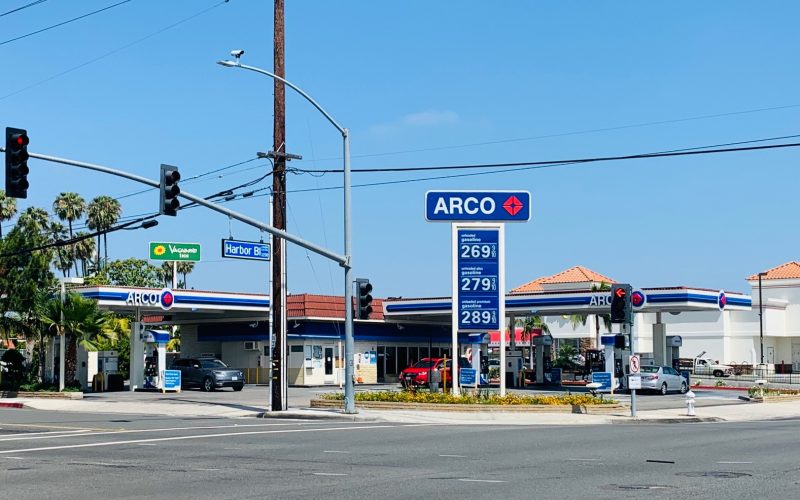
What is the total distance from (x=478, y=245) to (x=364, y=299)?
6.25m

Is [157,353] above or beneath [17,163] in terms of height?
beneath

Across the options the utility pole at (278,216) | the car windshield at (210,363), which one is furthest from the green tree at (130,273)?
the utility pole at (278,216)

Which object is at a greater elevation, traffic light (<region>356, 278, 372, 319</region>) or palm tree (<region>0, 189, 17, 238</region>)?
palm tree (<region>0, 189, 17, 238</region>)

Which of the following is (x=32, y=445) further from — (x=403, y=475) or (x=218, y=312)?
(x=218, y=312)

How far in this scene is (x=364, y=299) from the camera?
3120 centimetres

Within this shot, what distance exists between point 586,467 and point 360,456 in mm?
4348

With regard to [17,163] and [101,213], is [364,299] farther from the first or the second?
[101,213]

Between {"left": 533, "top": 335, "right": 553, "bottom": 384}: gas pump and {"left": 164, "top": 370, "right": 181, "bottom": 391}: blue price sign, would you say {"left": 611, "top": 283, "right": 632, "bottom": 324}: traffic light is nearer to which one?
{"left": 533, "top": 335, "right": 553, "bottom": 384}: gas pump

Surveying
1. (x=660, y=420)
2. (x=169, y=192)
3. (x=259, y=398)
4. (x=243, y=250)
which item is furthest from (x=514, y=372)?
(x=169, y=192)

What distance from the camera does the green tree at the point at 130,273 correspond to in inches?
3629

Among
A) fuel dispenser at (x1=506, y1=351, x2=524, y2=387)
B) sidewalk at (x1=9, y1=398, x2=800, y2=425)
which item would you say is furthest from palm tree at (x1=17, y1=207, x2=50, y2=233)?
fuel dispenser at (x1=506, y1=351, x2=524, y2=387)

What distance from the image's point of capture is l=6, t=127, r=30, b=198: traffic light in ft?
73.2

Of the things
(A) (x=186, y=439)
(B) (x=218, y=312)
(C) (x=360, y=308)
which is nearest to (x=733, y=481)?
(A) (x=186, y=439)

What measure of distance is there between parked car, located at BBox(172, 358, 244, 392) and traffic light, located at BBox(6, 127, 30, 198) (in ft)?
97.9
